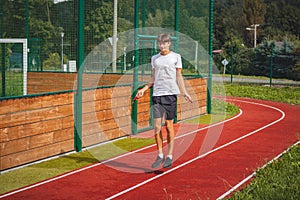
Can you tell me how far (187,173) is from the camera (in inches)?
334

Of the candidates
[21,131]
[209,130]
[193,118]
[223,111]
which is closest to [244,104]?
[223,111]

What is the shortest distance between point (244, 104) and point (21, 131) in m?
13.7

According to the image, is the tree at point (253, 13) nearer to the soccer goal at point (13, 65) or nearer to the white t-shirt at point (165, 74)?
the soccer goal at point (13, 65)

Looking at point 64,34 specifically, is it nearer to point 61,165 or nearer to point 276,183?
point 61,165

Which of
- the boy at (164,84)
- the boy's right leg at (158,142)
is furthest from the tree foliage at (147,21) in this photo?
the boy's right leg at (158,142)

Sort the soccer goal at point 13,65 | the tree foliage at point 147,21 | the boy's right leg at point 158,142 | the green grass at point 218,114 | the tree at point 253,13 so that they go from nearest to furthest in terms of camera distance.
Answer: the boy's right leg at point 158,142, the green grass at point 218,114, the soccer goal at point 13,65, the tree foliage at point 147,21, the tree at point 253,13

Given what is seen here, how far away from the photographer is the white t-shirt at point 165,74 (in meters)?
8.55

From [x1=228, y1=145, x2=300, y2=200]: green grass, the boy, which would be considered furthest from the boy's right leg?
[x1=228, y1=145, x2=300, y2=200]: green grass

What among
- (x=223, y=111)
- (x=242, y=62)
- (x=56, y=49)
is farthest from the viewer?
(x=242, y=62)

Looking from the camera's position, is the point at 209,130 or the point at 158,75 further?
the point at 209,130

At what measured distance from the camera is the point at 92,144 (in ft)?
35.6

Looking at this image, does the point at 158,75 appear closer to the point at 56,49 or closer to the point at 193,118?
the point at 193,118

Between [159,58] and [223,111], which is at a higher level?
[159,58]

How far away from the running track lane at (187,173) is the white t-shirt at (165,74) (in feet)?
4.23
